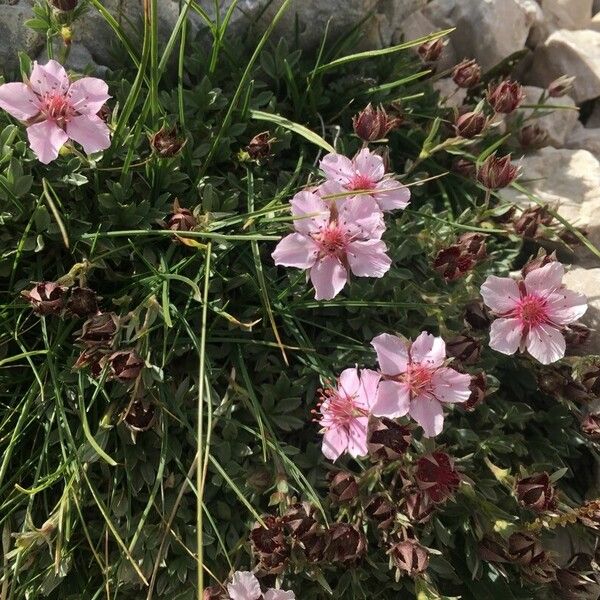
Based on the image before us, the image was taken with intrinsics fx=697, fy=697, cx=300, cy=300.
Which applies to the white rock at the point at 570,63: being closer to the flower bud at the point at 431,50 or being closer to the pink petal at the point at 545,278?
the flower bud at the point at 431,50

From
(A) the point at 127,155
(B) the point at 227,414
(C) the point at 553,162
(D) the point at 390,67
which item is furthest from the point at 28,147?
(C) the point at 553,162

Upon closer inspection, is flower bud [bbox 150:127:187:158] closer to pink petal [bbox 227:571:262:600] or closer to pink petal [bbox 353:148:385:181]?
pink petal [bbox 353:148:385:181]

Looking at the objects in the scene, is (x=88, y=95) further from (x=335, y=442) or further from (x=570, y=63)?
(x=570, y=63)

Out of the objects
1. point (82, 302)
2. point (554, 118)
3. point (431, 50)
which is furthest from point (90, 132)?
point (554, 118)

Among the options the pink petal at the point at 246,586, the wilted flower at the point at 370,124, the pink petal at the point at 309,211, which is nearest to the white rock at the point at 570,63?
the wilted flower at the point at 370,124

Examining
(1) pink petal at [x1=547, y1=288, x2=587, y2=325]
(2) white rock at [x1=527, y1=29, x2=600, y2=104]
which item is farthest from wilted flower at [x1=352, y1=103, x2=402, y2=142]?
(2) white rock at [x1=527, y1=29, x2=600, y2=104]
